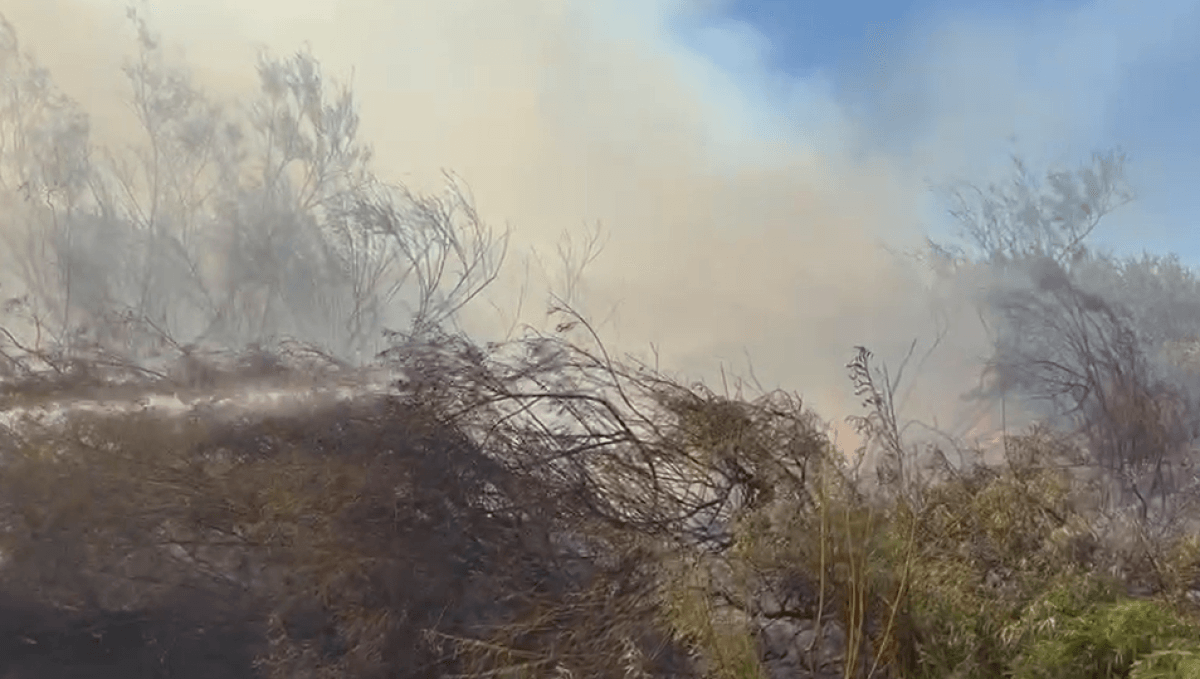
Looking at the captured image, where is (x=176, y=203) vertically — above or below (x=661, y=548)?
above

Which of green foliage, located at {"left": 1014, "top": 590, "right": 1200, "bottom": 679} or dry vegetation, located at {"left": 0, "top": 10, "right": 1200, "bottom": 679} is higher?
dry vegetation, located at {"left": 0, "top": 10, "right": 1200, "bottom": 679}

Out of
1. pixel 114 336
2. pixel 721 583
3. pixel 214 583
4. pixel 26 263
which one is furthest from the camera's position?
pixel 26 263

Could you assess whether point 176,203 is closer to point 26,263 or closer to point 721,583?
point 26,263

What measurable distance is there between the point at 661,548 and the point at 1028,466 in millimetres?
2184

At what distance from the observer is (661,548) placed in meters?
5.92

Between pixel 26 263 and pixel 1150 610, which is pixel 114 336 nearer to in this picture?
pixel 1150 610

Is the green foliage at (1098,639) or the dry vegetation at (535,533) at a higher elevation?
the dry vegetation at (535,533)

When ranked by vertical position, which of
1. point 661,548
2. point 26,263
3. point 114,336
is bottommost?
point 661,548

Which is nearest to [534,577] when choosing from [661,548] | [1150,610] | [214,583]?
[661,548]

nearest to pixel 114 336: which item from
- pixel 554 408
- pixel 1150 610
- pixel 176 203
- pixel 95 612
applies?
pixel 95 612

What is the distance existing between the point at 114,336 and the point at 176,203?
9.82 meters

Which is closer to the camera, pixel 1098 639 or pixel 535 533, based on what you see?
pixel 1098 639

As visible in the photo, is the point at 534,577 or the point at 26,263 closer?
the point at 534,577

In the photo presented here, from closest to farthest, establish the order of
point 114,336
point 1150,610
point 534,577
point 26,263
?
point 1150,610, point 534,577, point 114,336, point 26,263
